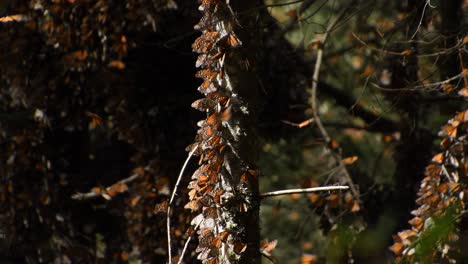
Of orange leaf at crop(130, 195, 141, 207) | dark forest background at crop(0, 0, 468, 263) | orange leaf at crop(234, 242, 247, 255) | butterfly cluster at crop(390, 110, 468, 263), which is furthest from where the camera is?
orange leaf at crop(130, 195, 141, 207)

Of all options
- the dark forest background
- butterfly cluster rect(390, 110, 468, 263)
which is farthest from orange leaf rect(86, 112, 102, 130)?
butterfly cluster rect(390, 110, 468, 263)

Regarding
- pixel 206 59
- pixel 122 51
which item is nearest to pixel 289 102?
pixel 122 51

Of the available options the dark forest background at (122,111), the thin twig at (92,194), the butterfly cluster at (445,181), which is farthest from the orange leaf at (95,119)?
the butterfly cluster at (445,181)

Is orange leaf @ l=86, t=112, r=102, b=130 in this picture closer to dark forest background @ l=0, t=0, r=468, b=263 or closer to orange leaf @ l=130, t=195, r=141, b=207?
dark forest background @ l=0, t=0, r=468, b=263

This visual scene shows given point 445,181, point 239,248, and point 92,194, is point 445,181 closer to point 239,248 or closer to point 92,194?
point 239,248

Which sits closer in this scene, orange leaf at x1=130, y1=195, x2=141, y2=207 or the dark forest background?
the dark forest background

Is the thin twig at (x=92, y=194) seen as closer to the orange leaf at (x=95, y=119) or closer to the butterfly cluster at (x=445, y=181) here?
the orange leaf at (x=95, y=119)

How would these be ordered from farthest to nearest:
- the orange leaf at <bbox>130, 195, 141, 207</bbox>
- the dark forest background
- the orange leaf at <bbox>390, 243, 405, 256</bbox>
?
the orange leaf at <bbox>130, 195, 141, 207</bbox> < the dark forest background < the orange leaf at <bbox>390, 243, 405, 256</bbox>

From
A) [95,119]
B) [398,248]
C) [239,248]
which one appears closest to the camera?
[239,248]

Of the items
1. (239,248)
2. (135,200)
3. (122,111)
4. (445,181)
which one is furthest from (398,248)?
(122,111)

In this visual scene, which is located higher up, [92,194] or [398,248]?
[92,194]

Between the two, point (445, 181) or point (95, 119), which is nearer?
point (445, 181)

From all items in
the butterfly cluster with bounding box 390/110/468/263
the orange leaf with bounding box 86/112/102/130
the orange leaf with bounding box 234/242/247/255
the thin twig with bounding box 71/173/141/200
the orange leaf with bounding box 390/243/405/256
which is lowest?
the orange leaf with bounding box 234/242/247/255

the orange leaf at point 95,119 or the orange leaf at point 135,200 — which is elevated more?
the orange leaf at point 95,119
